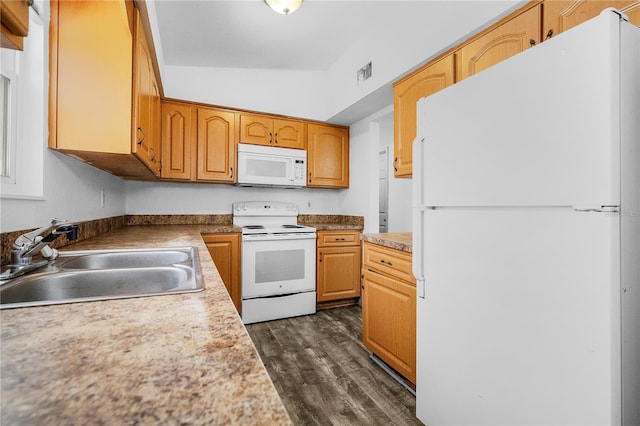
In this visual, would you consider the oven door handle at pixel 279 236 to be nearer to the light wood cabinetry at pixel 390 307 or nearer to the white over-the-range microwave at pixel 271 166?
the white over-the-range microwave at pixel 271 166

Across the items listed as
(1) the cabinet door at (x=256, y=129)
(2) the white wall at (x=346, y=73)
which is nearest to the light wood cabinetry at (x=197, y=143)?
(1) the cabinet door at (x=256, y=129)

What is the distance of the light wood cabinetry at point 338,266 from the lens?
10.1ft

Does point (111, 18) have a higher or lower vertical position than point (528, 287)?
higher

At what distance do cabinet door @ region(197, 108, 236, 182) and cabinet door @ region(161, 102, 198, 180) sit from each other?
65mm

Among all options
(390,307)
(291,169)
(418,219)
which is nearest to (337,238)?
(291,169)

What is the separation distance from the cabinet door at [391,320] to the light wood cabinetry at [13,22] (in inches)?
67.6

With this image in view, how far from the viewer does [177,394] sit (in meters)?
0.36

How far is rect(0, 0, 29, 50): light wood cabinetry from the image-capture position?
0.46 m

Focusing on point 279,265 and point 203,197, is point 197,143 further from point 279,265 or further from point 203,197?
point 279,265

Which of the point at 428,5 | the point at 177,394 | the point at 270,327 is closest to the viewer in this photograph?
the point at 177,394

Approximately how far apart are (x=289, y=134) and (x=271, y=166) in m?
0.44

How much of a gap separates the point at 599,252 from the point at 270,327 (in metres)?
2.43

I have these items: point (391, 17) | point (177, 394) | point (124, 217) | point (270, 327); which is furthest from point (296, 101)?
point (177, 394)

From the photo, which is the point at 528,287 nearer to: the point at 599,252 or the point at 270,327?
the point at 599,252
